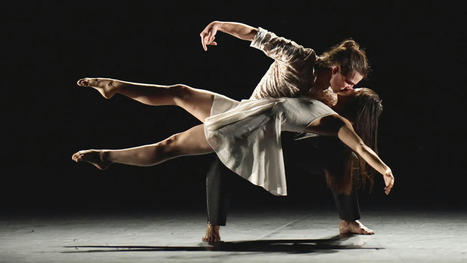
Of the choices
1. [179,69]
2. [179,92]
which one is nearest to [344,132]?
[179,92]

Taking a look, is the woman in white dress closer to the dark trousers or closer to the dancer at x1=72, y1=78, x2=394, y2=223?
the dancer at x1=72, y1=78, x2=394, y2=223

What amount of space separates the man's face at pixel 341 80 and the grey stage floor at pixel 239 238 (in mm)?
714

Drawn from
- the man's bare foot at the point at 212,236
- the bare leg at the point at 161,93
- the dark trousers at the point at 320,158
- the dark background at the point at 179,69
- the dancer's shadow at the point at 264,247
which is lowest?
the dancer's shadow at the point at 264,247

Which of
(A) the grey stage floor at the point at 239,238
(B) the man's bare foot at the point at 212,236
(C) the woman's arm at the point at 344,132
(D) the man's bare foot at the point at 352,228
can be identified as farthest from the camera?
(D) the man's bare foot at the point at 352,228

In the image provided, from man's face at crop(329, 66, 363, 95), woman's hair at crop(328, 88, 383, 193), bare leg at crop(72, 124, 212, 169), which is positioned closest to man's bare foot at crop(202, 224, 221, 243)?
bare leg at crop(72, 124, 212, 169)

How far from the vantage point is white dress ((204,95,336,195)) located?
3.37 meters

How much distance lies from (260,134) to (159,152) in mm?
490

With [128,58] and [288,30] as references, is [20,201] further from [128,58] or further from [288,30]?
[288,30]

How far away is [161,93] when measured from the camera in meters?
3.57

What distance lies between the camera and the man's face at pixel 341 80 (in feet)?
11.9

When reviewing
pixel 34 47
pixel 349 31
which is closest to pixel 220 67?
pixel 349 31

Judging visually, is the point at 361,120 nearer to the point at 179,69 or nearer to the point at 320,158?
the point at 320,158

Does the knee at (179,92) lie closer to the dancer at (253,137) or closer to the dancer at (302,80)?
the dancer at (253,137)

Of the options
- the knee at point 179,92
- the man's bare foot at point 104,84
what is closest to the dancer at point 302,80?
the knee at point 179,92
